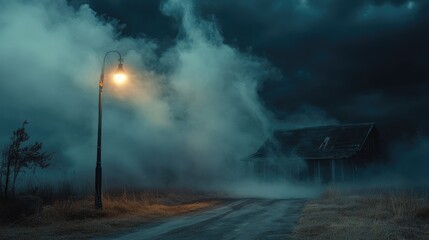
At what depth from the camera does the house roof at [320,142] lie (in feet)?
136

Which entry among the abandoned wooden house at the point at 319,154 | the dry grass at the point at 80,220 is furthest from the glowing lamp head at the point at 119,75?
the abandoned wooden house at the point at 319,154

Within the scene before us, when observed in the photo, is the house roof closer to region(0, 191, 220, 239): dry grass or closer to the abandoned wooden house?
the abandoned wooden house

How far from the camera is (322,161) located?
4150cm

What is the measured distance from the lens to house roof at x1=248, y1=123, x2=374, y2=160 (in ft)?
136

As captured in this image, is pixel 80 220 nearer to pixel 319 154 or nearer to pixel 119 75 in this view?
pixel 119 75

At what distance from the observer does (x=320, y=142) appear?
44.3 meters

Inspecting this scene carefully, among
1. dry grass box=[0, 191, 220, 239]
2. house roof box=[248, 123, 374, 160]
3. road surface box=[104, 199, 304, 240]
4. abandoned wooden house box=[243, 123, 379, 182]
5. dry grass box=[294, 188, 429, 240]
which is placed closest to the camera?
dry grass box=[294, 188, 429, 240]

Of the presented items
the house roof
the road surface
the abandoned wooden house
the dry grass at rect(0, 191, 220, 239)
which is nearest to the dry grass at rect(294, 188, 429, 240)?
the road surface

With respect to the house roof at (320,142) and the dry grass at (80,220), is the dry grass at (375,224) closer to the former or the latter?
the dry grass at (80,220)

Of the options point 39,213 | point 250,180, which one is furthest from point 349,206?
point 250,180

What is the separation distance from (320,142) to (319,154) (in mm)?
2947

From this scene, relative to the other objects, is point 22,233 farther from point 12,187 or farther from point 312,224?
point 312,224

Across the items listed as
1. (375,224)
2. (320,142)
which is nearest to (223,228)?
(375,224)

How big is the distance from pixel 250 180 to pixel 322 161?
766 centimetres
